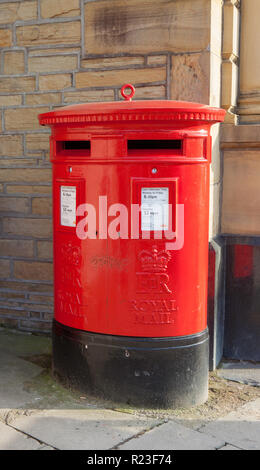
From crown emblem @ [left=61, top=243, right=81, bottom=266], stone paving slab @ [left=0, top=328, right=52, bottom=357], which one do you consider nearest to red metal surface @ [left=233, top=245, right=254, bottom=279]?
crown emblem @ [left=61, top=243, right=81, bottom=266]

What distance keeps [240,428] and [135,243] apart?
1175 millimetres

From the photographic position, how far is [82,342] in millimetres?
3379

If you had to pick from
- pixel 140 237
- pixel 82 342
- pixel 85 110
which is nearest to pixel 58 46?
pixel 85 110

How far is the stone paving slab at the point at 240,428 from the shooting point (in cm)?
295

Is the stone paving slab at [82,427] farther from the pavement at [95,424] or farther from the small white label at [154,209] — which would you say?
the small white label at [154,209]

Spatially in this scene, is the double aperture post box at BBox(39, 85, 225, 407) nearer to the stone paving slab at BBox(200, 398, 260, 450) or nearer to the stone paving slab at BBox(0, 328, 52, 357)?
the stone paving slab at BBox(200, 398, 260, 450)

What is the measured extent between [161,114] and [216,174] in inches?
47.2

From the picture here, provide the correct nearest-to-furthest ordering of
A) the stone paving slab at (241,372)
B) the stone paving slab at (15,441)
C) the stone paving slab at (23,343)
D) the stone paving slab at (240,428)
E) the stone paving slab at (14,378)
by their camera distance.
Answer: the stone paving slab at (15,441) → the stone paving slab at (240,428) → the stone paving slab at (14,378) → the stone paving slab at (241,372) → the stone paving slab at (23,343)

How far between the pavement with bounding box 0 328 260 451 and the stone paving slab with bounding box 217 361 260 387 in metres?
0.09

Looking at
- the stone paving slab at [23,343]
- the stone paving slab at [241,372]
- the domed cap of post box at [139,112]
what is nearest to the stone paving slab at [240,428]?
the stone paving slab at [241,372]

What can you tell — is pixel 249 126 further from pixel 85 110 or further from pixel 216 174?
pixel 85 110

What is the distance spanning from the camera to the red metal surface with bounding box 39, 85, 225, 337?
306 cm

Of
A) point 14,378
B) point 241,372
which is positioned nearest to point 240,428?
point 241,372

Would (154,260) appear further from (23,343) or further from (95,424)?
(23,343)
